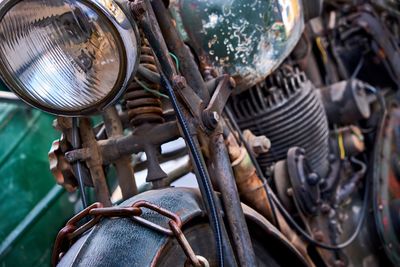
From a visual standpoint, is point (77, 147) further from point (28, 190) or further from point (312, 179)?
point (28, 190)

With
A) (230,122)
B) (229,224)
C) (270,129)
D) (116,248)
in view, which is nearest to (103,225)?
(116,248)

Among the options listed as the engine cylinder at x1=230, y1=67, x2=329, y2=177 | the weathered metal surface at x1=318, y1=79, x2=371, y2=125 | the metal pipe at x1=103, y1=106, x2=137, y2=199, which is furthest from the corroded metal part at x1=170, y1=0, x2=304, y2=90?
the weathered metal surface at x1=318, y1=79, x2=371, y2=125

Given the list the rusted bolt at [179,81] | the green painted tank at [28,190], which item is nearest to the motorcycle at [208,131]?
the rusted bolt at [179,81]

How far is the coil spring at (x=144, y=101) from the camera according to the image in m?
Result: 1.12

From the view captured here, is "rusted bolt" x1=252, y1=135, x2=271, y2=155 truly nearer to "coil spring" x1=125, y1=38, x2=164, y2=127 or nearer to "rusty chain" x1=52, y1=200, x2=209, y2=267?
"coil spring" x1=125, y1=38, x2=164, y2=127

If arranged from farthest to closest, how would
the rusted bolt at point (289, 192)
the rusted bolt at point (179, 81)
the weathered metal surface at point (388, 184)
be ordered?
the weathered metal surface at point (388, 184), the rusted bolt at point (289, 192), the rusted bolt at point (179, 81)

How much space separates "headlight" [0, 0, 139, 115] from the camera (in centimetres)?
85

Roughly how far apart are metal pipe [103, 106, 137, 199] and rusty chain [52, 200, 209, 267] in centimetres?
25

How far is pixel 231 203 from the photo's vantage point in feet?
3.30

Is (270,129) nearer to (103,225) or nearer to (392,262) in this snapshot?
(392,262)

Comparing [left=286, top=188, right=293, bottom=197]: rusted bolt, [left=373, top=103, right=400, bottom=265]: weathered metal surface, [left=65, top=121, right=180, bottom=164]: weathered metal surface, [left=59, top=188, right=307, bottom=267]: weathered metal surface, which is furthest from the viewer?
[left=373, top=103, right=400, bottom=265]: weathered metal surface

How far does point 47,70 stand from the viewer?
917mm

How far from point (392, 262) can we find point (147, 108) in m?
1.03

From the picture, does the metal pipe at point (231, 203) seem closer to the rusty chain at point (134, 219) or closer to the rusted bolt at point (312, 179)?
the rusty chain at point (134, 219)
